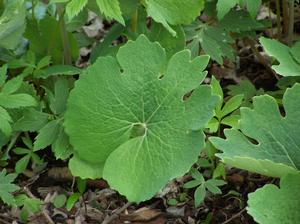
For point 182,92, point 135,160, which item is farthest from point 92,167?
point 182,92

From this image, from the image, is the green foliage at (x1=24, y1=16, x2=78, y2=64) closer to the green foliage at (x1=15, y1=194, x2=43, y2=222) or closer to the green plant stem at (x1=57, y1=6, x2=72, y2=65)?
the green plant stem at (x1=57, y1=6, x2=72, y2=65)

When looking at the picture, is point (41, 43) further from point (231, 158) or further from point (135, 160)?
point (231, 158)

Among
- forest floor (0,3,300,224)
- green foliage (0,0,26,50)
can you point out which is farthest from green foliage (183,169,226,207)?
green foliage (0,0,26,50)

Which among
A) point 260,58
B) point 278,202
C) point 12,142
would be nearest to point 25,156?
point 12,142

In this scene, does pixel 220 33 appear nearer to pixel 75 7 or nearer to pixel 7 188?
pixel 75 7

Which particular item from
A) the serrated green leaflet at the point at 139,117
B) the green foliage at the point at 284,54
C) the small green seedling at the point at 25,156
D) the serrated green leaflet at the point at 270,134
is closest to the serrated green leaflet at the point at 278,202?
the serrated green leaflet at the point at 270,134

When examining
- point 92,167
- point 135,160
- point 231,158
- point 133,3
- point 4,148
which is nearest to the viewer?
point 231,158

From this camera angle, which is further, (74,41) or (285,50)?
(74,41)
